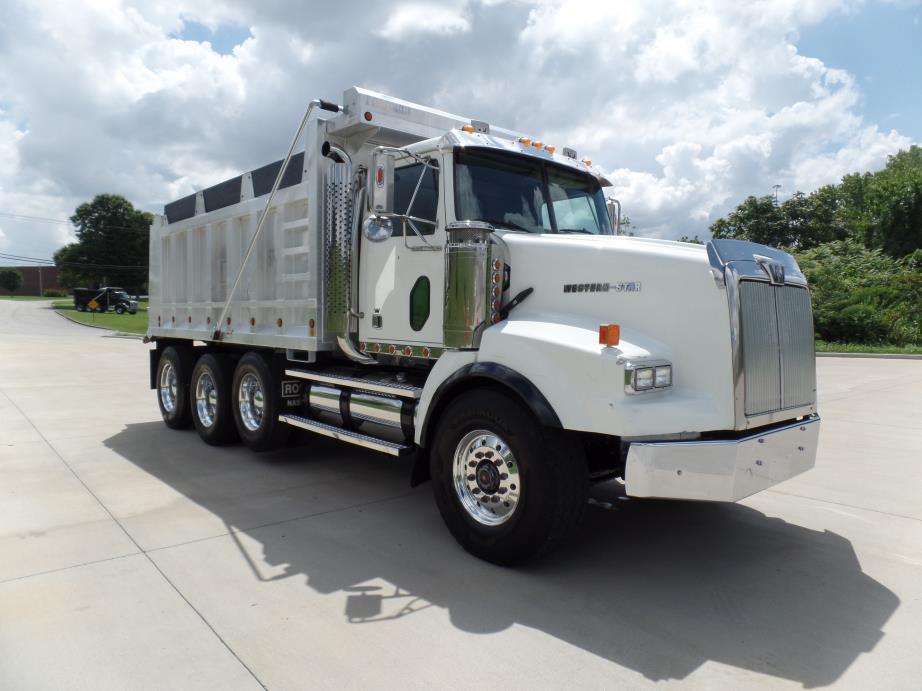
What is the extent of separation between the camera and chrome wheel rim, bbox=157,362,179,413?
8.70 m

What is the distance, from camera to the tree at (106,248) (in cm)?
6488

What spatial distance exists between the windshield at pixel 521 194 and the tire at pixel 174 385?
5.26 meters

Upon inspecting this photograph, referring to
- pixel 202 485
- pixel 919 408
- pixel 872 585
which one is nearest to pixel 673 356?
pixel 872 585

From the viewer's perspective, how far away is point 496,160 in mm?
5023

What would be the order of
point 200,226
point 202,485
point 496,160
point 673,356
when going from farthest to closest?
point 200,226, point 202,485, point 496,160, point 673,356

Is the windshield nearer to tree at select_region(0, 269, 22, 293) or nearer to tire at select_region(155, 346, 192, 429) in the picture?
tire at select_region(155, 346, 192, 429)

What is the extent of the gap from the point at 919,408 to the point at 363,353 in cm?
914

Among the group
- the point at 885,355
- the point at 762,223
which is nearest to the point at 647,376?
the point at 885,355

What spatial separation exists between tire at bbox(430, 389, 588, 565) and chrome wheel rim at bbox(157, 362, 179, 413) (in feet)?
18.0

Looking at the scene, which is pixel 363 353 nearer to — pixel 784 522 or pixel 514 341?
pixel 514 341

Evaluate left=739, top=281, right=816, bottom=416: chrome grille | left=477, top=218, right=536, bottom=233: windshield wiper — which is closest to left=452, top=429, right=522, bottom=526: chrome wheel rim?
left=739, top=281, right=816, bottom=416: chrome grille

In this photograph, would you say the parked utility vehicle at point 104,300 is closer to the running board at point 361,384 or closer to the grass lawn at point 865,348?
the grass lawn at point 865,348

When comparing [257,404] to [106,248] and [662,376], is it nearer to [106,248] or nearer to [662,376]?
[662,376]

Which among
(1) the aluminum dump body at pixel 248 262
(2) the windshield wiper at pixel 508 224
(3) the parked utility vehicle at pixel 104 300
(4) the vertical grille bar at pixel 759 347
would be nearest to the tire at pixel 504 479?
(4) the vertical grille bar at pixel 759 347
